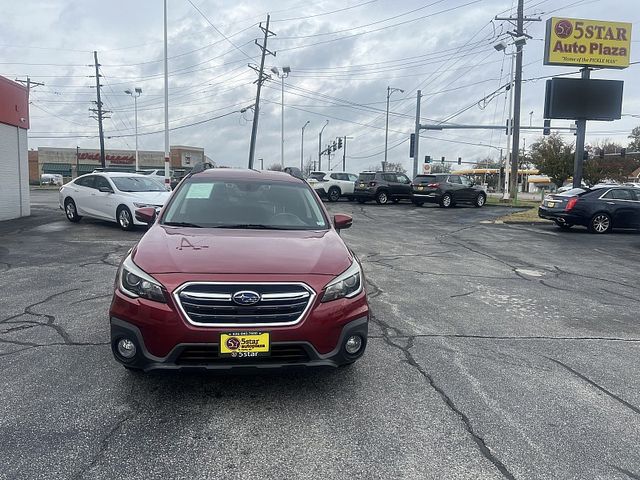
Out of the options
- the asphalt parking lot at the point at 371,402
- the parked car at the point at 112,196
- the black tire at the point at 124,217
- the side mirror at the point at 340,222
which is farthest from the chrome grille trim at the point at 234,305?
the black tire at the point at 124,217

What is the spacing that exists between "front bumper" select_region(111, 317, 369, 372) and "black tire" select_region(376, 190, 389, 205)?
25.5 meters

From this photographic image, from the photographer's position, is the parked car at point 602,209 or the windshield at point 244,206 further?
the parked car at point 602,209

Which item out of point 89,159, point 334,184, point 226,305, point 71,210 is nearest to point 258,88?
point 334,184

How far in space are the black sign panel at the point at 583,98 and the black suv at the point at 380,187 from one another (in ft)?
27.3

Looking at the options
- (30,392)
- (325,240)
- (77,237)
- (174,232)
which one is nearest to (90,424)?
(30,392)

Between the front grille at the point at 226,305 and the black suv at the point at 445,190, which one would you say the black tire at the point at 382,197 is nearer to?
the black suv at the point at 445,190

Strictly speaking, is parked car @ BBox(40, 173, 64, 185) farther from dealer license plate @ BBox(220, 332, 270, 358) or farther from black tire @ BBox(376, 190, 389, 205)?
dealer license plate @ BBox(220, 332, 270, 358)

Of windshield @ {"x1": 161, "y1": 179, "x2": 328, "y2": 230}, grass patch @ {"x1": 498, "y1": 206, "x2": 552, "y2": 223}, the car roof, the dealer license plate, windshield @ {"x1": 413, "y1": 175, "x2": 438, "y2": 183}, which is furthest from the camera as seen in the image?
windshield @ {"x1": 413, "y1": 175, "x2": 438, "y2": 183}

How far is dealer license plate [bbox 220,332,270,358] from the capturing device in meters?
3.40

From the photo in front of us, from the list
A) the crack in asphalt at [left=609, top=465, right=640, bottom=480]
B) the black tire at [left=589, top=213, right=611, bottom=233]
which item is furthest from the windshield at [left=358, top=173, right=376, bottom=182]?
the crack in asphalt at [left=609, top=465, right=640, bottom=480]

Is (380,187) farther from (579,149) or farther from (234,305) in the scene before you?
(234,305)

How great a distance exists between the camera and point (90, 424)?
3385 millimetres

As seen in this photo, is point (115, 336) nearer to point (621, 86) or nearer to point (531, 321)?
point (531, 321)

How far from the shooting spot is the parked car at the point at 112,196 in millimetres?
13750
